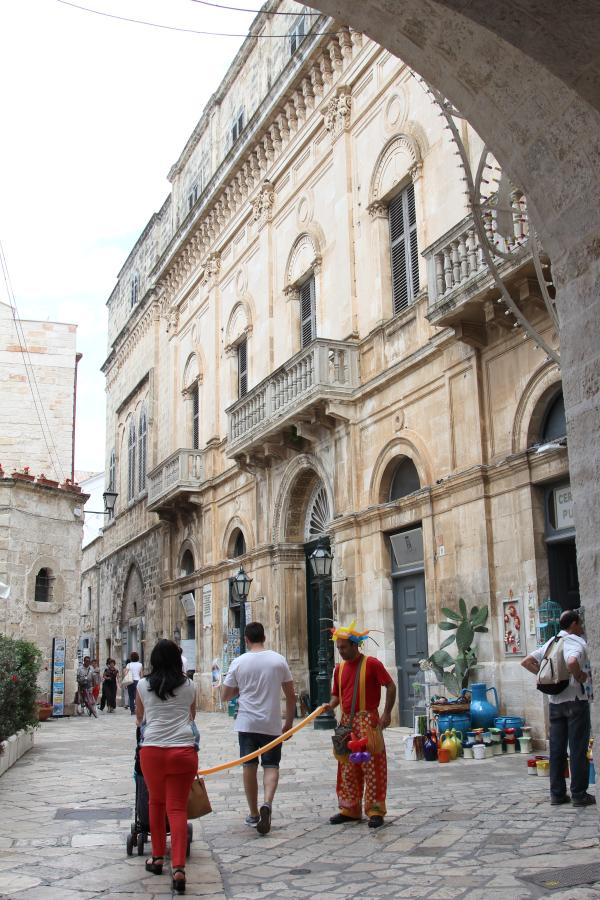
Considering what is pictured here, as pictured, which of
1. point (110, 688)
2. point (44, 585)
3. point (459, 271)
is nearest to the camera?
point (459, 271)

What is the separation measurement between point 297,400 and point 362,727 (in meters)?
10.6

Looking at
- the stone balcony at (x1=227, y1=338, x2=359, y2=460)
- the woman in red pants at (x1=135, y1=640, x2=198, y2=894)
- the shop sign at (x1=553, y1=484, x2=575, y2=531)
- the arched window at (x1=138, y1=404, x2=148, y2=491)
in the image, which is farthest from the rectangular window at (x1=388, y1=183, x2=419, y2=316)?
the arched window at (x1=138, y1=404, x2=148, y2=491)

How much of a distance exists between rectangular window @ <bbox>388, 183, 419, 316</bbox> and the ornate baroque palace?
0.05m

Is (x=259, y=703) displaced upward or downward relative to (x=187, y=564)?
downward

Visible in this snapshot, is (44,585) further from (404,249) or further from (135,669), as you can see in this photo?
(404,249)

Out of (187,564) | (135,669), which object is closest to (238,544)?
(187,564)

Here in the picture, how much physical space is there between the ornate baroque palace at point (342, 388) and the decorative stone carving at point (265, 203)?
0.05 meters

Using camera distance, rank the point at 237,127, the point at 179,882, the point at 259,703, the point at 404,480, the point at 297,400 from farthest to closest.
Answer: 1. the point at 237,127
2. the point at 297,400
3. the point at 404,480
4. the point at 259,703
5. the point at 179,882

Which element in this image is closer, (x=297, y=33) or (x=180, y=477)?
(x=297, y=33)

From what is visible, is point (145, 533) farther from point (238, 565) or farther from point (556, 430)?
point (556, 430)

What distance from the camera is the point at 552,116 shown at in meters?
3.87

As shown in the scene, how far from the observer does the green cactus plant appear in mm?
12391

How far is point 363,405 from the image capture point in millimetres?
16734

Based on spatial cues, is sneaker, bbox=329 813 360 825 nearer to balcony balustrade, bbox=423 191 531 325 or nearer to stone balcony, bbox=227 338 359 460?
balcony balustrade, bbox=423 191 531 325
